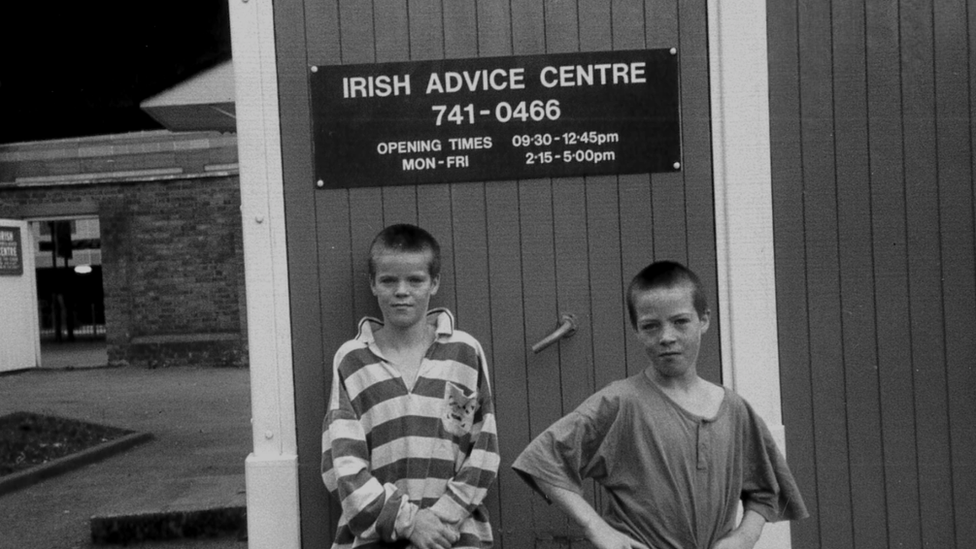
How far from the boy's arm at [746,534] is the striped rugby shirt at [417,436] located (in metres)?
0.84

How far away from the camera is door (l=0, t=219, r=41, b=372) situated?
15531 millimetres

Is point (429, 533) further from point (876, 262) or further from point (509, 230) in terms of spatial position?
point (876, 262)

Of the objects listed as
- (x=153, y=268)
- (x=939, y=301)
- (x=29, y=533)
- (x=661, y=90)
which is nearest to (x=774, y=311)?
(x=939, y=301)

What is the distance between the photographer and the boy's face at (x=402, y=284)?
3201 millimetres

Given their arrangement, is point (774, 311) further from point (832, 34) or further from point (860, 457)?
point (832, 34)

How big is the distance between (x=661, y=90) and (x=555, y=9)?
0.49m

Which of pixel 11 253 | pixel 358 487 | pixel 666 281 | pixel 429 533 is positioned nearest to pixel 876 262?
pixel 666 281

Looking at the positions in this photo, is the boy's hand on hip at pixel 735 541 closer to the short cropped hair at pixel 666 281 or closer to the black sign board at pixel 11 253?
the short cropped hair at pixel 666 281

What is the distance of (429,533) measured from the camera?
304 centimetres

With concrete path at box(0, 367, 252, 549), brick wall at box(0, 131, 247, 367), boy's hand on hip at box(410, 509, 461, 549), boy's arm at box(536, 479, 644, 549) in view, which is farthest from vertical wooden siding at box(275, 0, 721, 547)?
brick wall at box(0, 131, 247, 367)

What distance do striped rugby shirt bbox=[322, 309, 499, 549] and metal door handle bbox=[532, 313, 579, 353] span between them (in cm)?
38

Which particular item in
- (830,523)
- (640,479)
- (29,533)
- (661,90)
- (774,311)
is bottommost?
(29,533)

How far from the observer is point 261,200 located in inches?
143

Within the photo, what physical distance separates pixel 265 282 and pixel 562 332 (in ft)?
3.55
